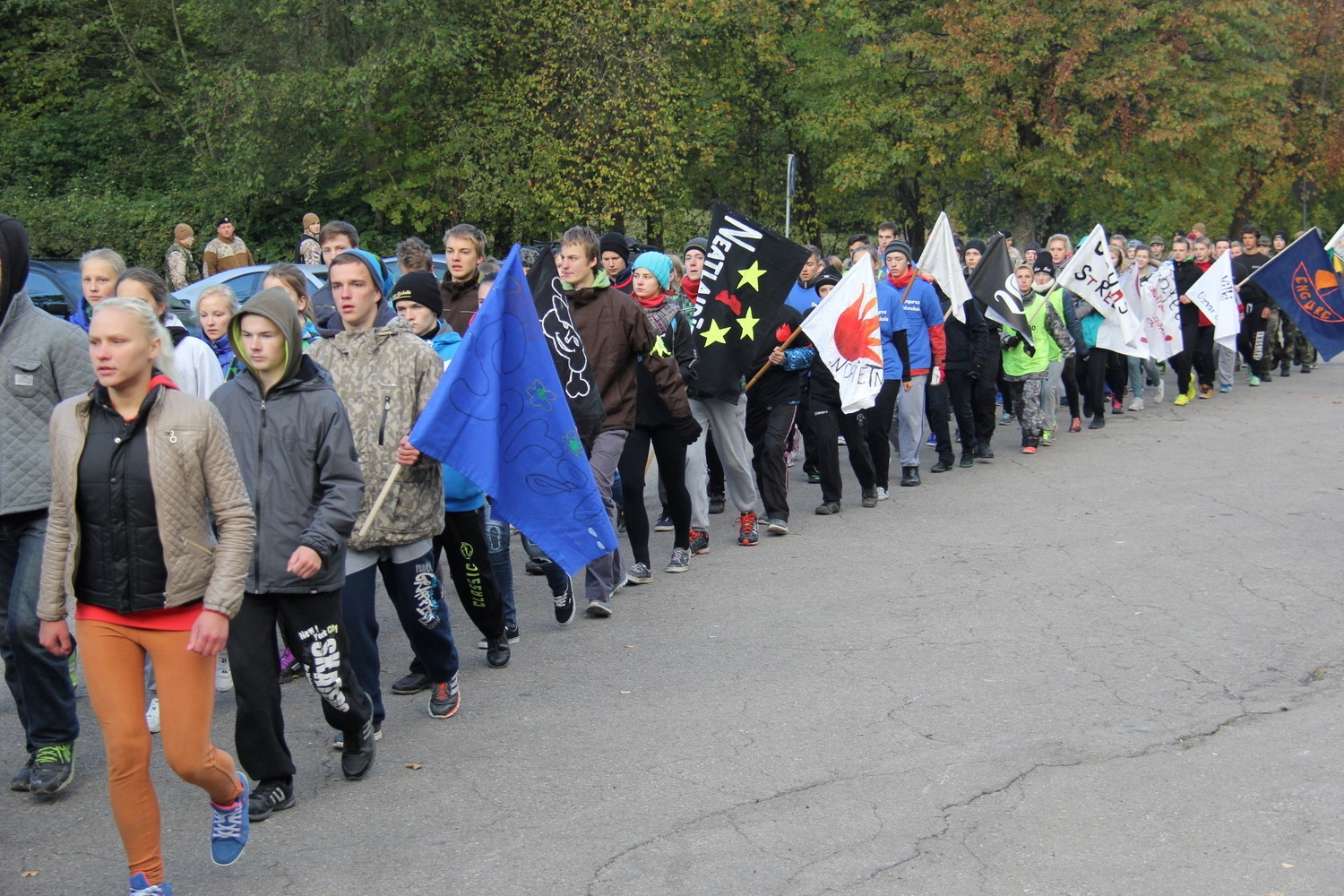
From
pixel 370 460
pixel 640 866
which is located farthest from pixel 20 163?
pixel 640 866

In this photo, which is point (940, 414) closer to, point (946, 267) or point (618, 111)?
point (946, 267)

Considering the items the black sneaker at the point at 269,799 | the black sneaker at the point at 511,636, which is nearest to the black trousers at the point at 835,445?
the black sneaker at the point at 511,636

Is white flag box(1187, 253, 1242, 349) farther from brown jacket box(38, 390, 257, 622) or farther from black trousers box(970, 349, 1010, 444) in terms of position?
brown jacket box(38, 390, 257, 622)

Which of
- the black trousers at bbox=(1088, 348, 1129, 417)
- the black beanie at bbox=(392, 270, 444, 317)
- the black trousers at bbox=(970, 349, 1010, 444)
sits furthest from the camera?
the black trousers at bbox=(1088, 348, 1129, 417)

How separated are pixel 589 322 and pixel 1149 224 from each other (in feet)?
102

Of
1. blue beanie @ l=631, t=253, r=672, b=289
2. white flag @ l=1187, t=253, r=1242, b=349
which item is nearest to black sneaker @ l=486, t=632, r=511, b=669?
blue beanie @ l=631, t=253, r=672, b=289

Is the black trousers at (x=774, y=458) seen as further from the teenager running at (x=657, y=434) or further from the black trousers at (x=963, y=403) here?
the black trousers at (x=963, y=403)

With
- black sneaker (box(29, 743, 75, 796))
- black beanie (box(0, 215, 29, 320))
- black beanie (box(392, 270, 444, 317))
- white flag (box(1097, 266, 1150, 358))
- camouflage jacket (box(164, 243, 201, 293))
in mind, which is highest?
camouflage jacket (box(164, 243, 201, 293))

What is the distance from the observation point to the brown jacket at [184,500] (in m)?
3.95

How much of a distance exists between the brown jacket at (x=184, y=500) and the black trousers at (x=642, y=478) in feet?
12.5

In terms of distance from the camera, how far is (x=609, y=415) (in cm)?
754

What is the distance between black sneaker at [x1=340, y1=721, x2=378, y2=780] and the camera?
5.06 m

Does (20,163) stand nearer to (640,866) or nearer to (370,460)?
(370,460)

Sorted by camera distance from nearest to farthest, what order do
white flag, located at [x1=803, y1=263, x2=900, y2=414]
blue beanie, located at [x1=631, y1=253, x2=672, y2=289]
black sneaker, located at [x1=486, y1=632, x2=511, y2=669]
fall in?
black sneaker, located at [x1=486, y1=632, x2=511, y2=669]
blue beanie, located at [x1=631, y1=253, x2=672, y2=289]
white flag, located at [x1=803, y1=263, x2=900, y2=414]
